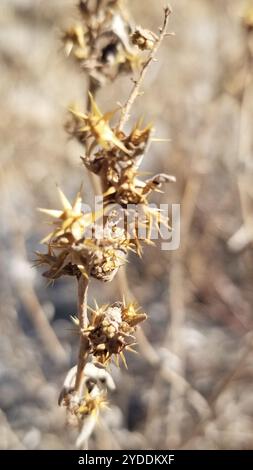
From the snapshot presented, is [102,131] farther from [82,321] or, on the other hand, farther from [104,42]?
[104,42]

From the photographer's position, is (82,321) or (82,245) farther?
(82,321)

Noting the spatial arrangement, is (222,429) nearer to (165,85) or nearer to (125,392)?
(125,392)

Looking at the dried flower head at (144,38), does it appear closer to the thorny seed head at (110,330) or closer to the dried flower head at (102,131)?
the dried flower head at (102,131)

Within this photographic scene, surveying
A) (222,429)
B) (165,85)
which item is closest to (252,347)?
(222,429)

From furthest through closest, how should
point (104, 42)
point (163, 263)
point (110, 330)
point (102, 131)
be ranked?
1. point (163, 263)
2. point (104, 42)
3. point (110, 330)
4. point (102, 131)

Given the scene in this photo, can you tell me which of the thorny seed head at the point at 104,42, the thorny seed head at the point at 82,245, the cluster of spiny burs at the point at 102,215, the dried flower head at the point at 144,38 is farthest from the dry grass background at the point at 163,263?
the thorny seed head at the point at 82,245

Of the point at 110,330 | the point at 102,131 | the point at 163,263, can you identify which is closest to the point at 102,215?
the point at 102,131
